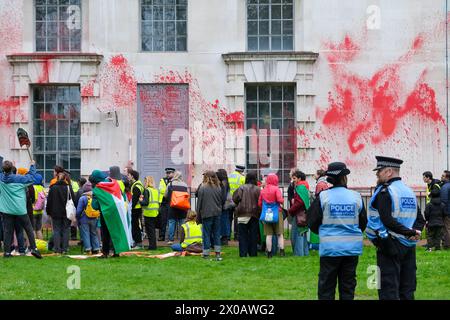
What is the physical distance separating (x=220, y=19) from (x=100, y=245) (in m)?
8.95

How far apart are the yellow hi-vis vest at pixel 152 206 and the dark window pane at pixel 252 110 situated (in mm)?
6493

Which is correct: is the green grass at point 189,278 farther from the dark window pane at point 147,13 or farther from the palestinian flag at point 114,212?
the dark window pane at point 147,13

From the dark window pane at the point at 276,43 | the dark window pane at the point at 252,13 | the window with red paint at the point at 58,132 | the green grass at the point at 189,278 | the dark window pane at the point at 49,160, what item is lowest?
the green grass at the point at 189,278

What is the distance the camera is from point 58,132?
27609mm

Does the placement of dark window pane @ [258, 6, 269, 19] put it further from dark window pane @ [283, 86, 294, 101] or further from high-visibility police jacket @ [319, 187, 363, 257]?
high-visibility police jacket @ [319, 187, 363, 257]

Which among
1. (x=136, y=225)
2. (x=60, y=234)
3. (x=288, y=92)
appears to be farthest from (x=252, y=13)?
(x=60, y=234)

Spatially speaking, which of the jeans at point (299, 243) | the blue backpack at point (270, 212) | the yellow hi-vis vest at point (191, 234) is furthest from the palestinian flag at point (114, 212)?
the jeans at point (299, 243)

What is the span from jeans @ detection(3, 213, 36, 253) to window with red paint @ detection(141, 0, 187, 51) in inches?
364

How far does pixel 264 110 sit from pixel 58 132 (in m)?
6.06

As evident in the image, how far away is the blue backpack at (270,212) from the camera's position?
19688 millimetres

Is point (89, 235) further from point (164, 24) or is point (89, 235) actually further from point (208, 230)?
point (164, 24)

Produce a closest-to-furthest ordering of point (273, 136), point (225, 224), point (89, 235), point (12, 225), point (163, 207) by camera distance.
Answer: point (12, 225)
point (89, 235)
point (225, 224)
point (163, 207)
point (273, 136)

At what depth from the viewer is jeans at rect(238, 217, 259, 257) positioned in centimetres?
1994
